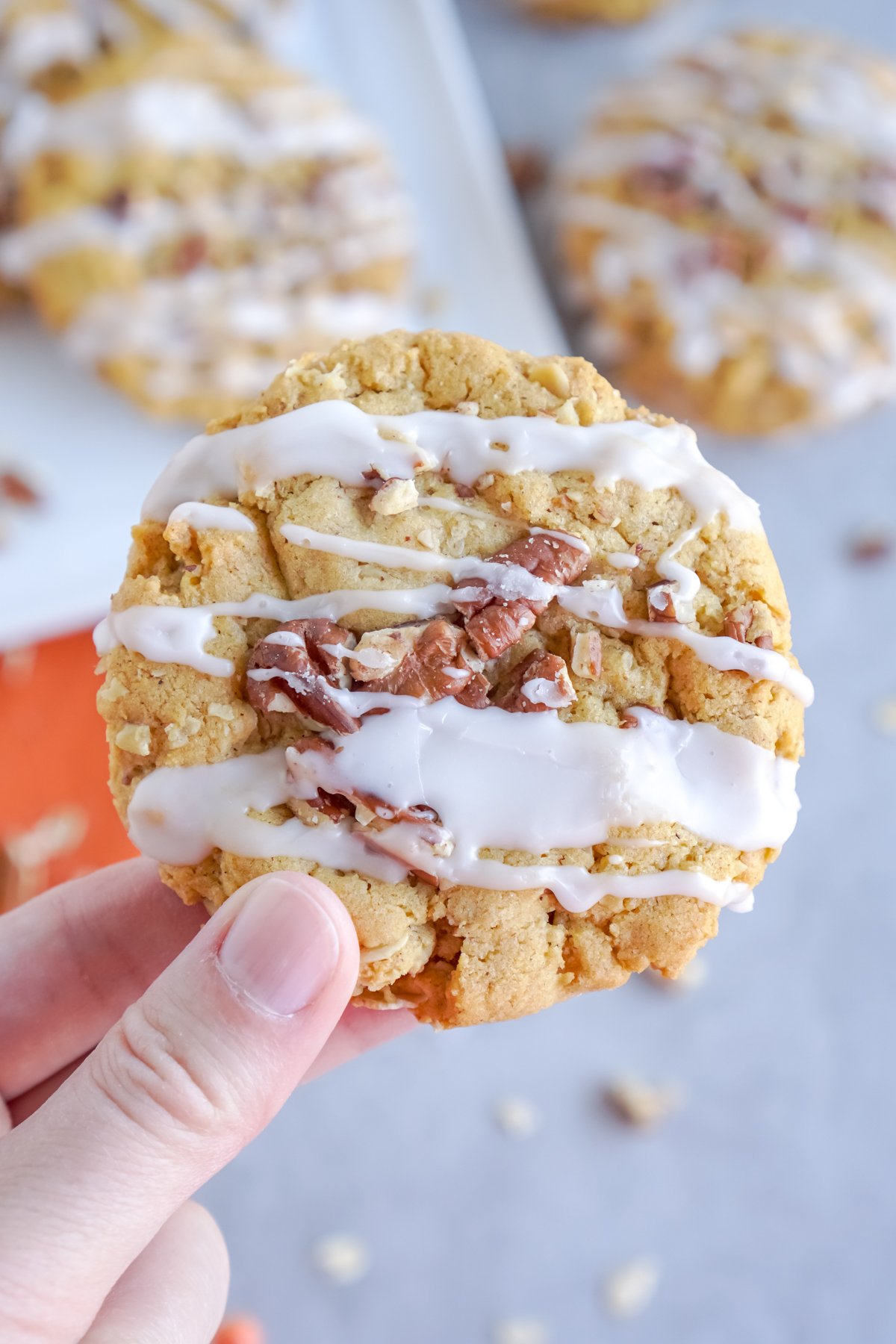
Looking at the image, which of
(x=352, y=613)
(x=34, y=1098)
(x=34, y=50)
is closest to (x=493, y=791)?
(x=352, y=613)

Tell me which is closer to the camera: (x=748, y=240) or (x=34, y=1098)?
(x=34, y=1098)

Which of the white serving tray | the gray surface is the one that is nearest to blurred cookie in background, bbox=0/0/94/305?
the white serving tray

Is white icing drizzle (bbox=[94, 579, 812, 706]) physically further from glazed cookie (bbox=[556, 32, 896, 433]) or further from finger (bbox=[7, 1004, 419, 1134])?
glazed cookie (bbox=[556, 32, 896, 433])

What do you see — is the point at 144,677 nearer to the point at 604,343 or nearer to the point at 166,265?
the point at 166,265

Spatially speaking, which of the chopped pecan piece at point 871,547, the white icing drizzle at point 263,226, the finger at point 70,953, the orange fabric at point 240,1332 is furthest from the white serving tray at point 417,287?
the orange fabric at point 240,1332

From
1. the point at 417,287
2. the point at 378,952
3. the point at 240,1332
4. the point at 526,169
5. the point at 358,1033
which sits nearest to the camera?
the point at 378,952

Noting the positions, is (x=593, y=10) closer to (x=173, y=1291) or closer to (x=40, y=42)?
(x=40, y=42)
